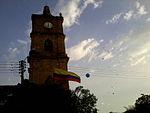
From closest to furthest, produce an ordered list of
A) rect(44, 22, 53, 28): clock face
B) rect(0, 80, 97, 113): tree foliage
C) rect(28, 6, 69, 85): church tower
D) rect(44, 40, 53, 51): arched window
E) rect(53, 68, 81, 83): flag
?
rect(0, 80, 97, 113): tree foliage
rect(53, 68, 81, 83): flag
rect(28, 6, 69, 85): church tower
rect(44, 40, 53, 51): arched window
rect(44, 22, 53, 28): clock face

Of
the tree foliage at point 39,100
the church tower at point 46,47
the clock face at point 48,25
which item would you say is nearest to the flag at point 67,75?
the church tower at point 46,47

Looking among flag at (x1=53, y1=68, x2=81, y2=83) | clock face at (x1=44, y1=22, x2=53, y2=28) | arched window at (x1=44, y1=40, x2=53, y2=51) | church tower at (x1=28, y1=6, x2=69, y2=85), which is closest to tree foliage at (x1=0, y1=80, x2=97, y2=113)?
flag at (x1=53, y1=68, x2=81, y2=83)

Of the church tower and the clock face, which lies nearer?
the church tower

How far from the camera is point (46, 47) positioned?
120 feet

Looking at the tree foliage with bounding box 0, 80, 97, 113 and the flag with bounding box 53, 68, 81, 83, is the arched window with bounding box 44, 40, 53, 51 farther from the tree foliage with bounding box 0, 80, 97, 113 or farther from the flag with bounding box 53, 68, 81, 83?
the tree foliage with bounding box 0, 80, 97, 113

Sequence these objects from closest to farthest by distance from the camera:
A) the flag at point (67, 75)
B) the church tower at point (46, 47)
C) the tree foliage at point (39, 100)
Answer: the tree foliage at point (39, 100)
the flag at point (67, 75)
the church tower at point (46, 47)

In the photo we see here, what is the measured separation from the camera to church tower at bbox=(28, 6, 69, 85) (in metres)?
34.1

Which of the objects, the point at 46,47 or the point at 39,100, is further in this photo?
the point at 46,47

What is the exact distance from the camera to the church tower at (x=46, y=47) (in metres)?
34.1

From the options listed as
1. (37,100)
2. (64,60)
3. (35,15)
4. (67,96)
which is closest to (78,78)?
(64,60)

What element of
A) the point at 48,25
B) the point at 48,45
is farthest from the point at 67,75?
the point at 48,25

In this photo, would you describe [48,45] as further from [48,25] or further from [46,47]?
[48,25]

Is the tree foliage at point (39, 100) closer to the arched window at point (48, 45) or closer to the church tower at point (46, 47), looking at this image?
the church tower at point (46, 47)

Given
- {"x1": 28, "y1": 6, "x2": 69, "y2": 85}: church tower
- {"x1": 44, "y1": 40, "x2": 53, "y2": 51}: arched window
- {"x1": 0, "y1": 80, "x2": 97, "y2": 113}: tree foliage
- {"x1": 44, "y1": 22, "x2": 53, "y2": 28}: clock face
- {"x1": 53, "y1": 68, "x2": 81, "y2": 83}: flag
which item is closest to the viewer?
{"x1": 0, "y1": 80, "x2": 97, "y2": 113}: tree foliage
